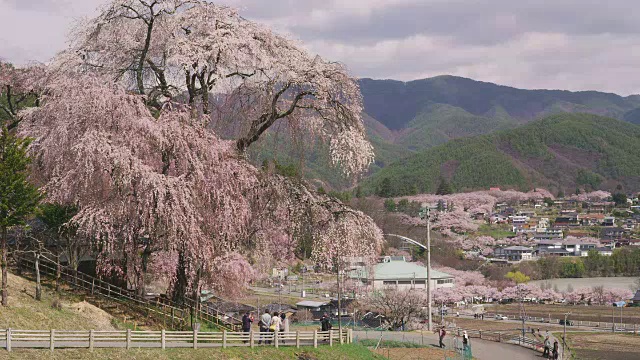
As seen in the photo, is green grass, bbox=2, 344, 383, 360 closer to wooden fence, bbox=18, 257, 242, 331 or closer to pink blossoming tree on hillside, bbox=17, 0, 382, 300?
pink blossoming tree on hillside, bbox=17, 0, 382, 300

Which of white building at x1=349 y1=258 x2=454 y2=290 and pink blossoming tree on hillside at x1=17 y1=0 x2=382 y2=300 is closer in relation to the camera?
pink blossoming tree on hillside at x1=17 y1=0 x2=382 y2=300

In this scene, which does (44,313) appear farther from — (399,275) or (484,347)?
(399,275)

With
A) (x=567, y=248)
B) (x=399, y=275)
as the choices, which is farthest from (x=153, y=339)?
(x=567, y=248)

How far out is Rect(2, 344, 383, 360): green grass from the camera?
21.4 m

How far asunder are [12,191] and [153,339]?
6871mm

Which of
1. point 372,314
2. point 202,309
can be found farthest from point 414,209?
point 202,309

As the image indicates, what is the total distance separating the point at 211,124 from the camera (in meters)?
32.6

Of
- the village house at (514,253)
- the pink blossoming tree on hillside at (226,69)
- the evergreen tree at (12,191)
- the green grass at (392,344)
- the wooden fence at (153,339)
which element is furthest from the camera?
the village house at (514,253)

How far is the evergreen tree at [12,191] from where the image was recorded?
84.7ft

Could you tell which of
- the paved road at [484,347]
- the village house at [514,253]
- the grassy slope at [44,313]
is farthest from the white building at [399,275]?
the village house at [514,253]

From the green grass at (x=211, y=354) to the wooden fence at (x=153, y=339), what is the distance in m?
0.34

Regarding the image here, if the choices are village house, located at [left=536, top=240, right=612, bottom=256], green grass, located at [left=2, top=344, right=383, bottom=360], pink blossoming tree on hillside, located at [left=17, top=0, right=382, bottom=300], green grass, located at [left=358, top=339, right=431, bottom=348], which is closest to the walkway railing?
green grass, located at [left=358, top=339, right=431, bottom=348]

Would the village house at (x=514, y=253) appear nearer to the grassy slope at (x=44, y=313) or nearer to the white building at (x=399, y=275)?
the white building at (x=399, y=275)

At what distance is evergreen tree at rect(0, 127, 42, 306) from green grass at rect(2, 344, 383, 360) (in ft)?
17.0
